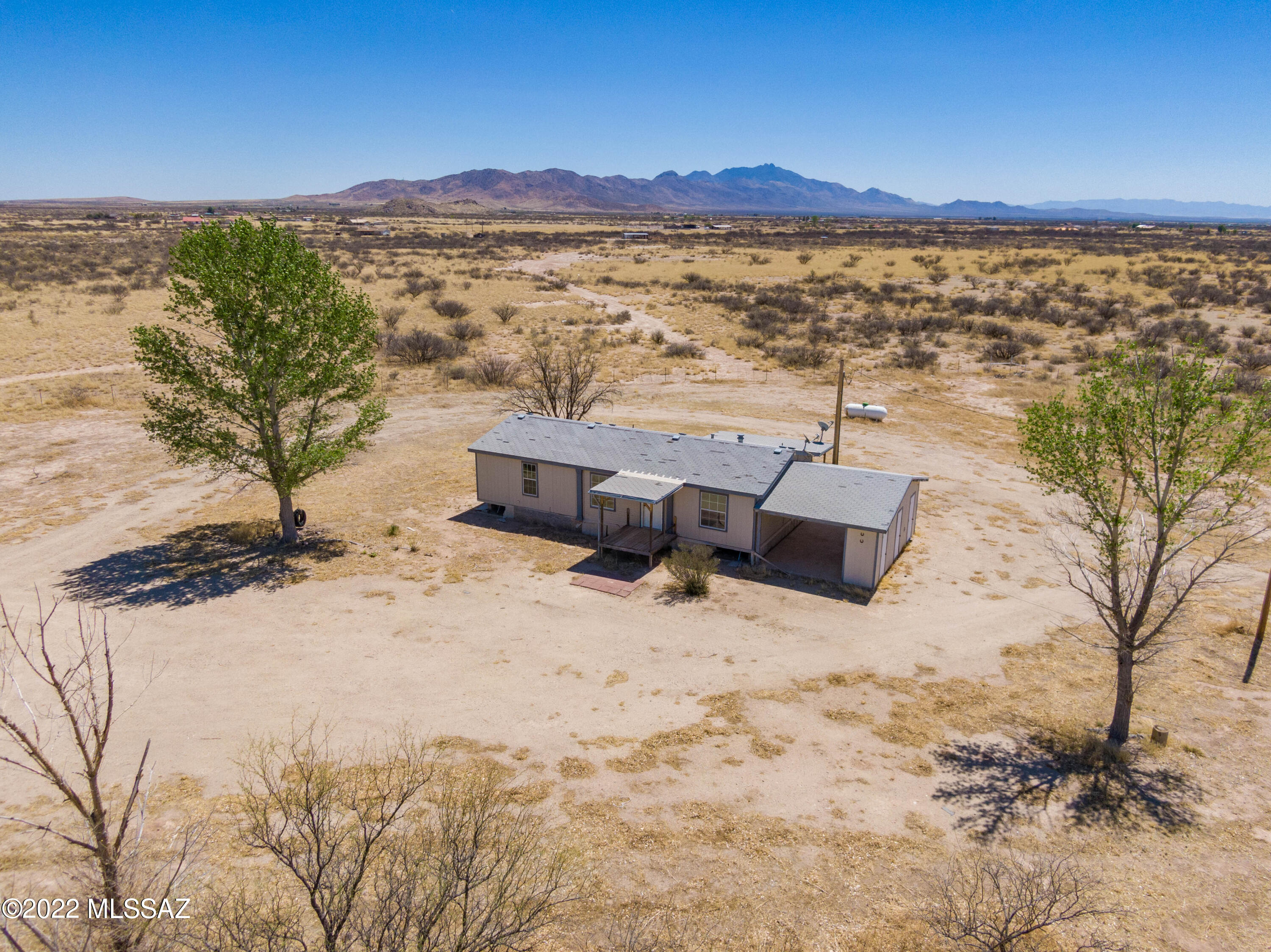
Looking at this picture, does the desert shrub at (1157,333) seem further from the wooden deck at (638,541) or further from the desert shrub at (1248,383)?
the wooden deck at (638,541)

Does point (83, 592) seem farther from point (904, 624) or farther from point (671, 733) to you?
point (904, 624)

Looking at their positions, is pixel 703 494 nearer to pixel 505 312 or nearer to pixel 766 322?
pixel 766 322

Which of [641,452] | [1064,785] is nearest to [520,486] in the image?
[641,452]

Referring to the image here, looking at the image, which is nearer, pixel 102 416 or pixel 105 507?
pixel 105 507

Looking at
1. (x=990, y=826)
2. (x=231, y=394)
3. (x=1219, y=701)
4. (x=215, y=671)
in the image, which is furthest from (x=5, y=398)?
(x=1219, y=701)

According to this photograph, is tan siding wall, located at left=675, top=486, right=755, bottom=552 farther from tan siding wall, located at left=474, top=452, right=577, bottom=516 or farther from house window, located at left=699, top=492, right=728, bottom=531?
tan siding wall, located at left=474, top=452, right=577, bottom=516

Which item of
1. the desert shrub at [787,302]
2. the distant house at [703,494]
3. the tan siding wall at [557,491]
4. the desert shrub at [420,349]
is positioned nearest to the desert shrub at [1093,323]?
the desert shrub at [787,302]
